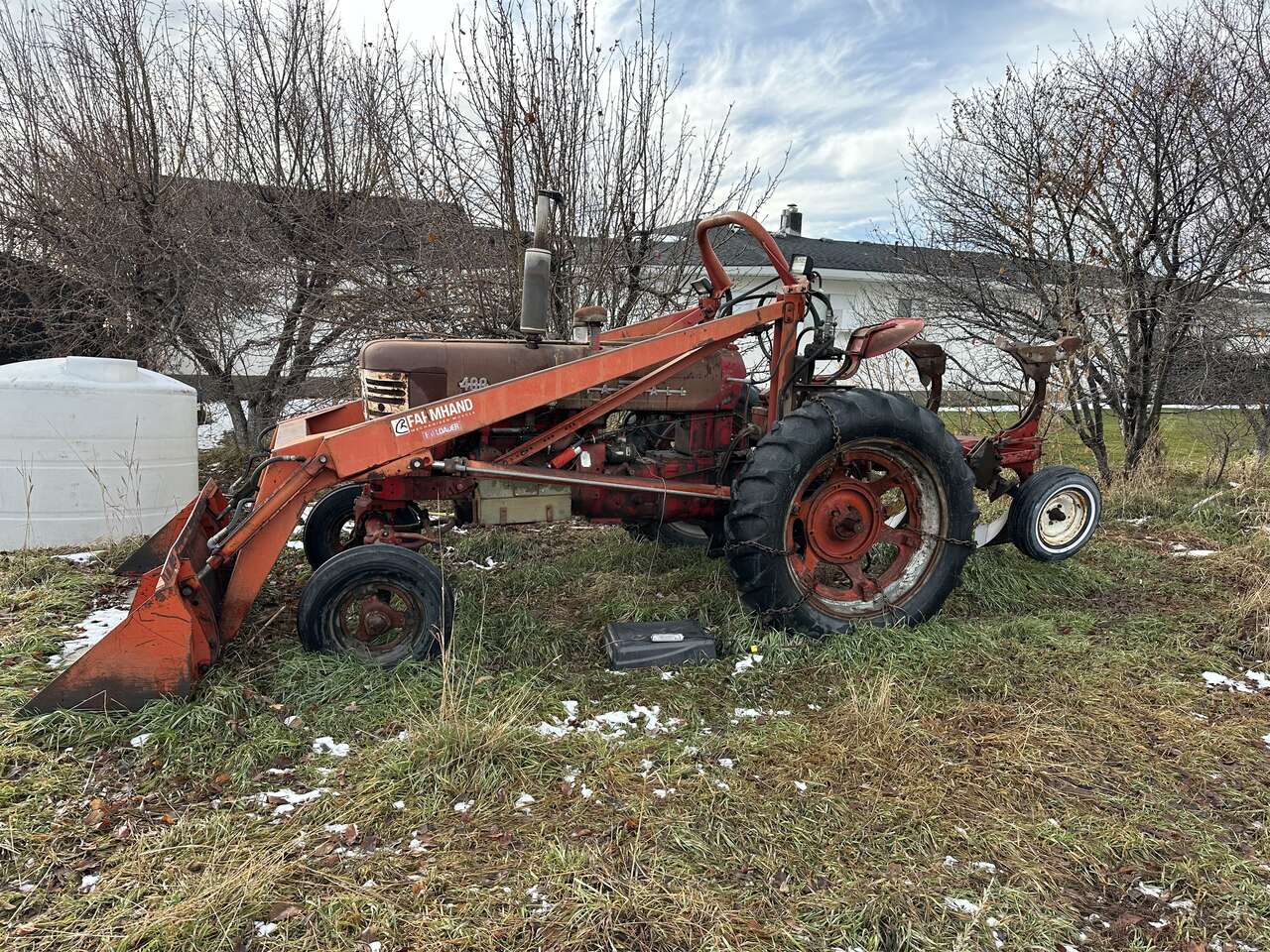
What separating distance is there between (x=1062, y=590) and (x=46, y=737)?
5071 mm

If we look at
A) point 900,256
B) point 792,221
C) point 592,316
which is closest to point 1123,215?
point 900,256

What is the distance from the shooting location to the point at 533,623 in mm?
3949

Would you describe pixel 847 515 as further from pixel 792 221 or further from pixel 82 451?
pixel 792 221

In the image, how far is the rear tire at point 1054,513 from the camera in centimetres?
466

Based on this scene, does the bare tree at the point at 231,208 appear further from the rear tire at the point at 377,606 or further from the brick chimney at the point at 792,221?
the brick chimney at the point at 792,221

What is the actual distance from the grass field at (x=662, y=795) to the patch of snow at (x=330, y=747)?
0.02 meters

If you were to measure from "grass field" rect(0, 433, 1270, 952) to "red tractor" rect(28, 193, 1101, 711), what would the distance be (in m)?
0.28

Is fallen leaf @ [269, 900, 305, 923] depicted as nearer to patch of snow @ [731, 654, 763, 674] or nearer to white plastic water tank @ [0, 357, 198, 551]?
patch of snow @ [731, 654, 763, 674]

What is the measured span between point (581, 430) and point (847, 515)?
1.47 meters

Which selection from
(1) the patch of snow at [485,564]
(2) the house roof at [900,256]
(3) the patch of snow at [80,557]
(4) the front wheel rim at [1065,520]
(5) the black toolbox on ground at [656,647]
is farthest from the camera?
(2) the house roof at [900,256]

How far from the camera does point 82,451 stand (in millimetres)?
5434

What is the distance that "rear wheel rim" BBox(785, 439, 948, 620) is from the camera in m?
4.04

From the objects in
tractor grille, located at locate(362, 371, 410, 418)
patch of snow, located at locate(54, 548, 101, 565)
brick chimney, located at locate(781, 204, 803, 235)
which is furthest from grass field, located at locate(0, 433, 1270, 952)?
brick chimney, located at locate(781, 204, 803, 235)

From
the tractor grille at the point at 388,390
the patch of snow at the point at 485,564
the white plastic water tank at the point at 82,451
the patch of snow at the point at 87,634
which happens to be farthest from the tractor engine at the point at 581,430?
the white plastic water tank at the point at 82,451
